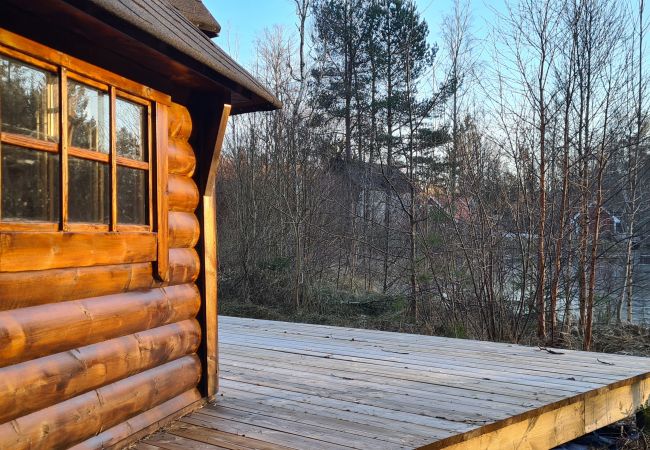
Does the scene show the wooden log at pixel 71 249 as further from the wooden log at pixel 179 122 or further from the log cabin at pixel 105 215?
the wooden log at pixel 179 122

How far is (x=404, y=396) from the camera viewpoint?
3.33m

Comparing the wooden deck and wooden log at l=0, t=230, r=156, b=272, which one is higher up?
wooden log at l=0, t=230, r=156, b=272

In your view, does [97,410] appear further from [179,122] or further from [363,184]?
[363,184]

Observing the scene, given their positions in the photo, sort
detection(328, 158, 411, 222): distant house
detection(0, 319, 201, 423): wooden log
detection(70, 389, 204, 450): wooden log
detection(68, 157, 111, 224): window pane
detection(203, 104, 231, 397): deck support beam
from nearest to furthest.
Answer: detection(0, 319, 201, 423): wooden log
detection(68, 157, 111, 224): window pane
detection(70, 389, 204, 450): wooden log
detection(203, 104, 231, 397): deck support beam
detection(328, 158, 411, 222): distant house

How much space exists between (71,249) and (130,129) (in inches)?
26.0

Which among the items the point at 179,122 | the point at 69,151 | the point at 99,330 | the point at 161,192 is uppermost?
the point at 179,122

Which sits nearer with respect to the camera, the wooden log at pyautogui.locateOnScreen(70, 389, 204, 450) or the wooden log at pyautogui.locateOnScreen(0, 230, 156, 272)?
the wooden log at pyautogui.locateOnScreen(0, 230, 156, 272)

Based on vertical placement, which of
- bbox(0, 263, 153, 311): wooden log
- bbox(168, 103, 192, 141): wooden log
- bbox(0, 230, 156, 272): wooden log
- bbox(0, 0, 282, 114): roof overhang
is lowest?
bbox(0, 263, 153, 311): wooden log

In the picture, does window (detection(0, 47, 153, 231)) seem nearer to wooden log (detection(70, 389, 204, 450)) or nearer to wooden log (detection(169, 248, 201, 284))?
wooden log (detection(169, 248, 201, 284))

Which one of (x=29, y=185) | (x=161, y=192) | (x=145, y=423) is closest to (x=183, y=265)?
(x=161, y=192)

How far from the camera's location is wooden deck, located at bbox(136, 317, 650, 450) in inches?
104

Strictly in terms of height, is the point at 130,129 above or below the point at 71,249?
above

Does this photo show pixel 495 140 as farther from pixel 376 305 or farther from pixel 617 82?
pixel 376 305

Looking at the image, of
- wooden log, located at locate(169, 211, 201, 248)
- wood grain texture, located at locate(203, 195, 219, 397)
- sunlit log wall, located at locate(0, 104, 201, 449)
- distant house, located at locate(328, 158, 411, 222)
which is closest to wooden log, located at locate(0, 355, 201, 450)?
sunlit log wall, located at locate(0, 104, 201, 449)
